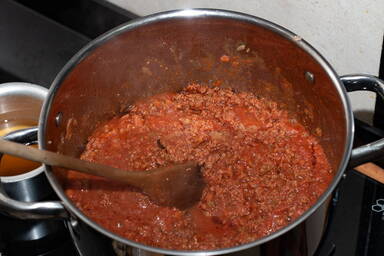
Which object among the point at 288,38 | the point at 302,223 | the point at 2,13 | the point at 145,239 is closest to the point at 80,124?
the point at 145,239

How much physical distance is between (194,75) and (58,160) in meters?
0.49

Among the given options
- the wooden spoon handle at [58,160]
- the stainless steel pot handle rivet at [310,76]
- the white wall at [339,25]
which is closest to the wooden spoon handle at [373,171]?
the white wall at [339,25]

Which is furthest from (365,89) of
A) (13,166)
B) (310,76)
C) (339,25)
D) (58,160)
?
(13,166)

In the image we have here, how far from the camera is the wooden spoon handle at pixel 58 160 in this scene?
0.94 metres

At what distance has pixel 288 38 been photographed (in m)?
1.11

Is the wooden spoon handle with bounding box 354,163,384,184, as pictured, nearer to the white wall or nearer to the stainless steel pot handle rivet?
the white wall

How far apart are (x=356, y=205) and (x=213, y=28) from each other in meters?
0.48

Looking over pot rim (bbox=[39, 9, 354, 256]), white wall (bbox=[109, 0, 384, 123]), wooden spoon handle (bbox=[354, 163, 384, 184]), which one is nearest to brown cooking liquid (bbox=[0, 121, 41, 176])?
pot rim (bbox=[39, 9, 354, 256])

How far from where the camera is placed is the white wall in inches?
47.1

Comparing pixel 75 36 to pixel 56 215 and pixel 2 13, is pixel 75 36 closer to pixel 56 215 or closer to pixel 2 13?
pixel 2 13

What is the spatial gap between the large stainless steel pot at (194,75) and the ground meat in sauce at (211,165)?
0.12 ft

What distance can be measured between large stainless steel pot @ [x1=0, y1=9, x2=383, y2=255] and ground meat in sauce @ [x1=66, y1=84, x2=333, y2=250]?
0.12 feet

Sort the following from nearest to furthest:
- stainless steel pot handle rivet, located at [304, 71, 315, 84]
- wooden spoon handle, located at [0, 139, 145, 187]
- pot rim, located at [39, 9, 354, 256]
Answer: pot rim, located at [39, 9, 354, 256] → wooden spoon handle, located at [0, 139, 145, 187] → stainless steel pot handle rivet, located at [304, 71, 315, 84]

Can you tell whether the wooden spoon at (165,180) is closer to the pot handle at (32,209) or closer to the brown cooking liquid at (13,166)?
the pot handle at (32,209)
